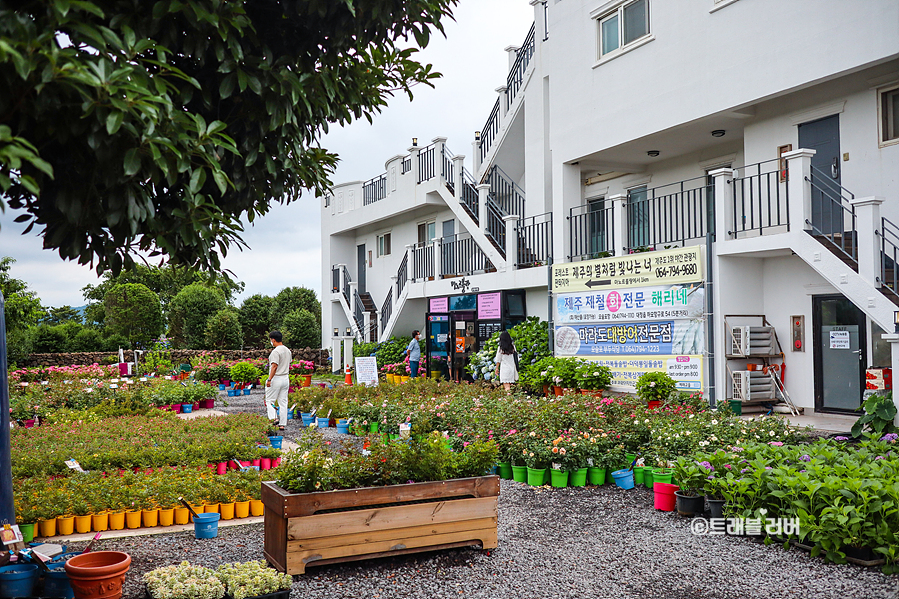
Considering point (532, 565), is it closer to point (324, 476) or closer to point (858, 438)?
point (324, 476)

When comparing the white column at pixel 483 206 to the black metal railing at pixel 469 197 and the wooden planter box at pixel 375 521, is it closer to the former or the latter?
the black metal railing at pixel 469 197

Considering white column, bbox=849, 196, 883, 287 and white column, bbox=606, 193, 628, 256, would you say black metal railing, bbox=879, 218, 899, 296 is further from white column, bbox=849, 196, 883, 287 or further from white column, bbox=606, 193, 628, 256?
white column, bbox=606, 193, 628, 256

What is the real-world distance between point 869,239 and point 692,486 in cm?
588

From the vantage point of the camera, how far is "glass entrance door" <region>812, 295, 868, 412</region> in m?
12.1

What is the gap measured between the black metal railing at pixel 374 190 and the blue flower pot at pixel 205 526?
69.6ft

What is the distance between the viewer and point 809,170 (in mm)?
11375

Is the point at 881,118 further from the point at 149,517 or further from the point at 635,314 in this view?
the point at 149,517

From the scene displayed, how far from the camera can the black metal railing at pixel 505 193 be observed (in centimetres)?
2025

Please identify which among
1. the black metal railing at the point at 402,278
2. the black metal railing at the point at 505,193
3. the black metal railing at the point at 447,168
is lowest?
the black metal railing at the point at 402,278

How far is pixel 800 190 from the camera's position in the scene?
36.8 feet

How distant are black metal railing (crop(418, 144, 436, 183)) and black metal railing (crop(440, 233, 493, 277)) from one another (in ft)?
8.46

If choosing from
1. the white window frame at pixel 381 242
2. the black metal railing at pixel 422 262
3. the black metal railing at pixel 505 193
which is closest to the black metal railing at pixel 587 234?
the black metal railing at pixel 505 193

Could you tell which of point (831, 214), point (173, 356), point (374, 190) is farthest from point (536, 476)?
point (173, 356)

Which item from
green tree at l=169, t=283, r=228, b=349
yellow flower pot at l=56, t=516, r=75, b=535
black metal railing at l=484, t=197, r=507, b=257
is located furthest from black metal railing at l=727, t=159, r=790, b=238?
green tree at l=169, t=283, r=228, b=349
